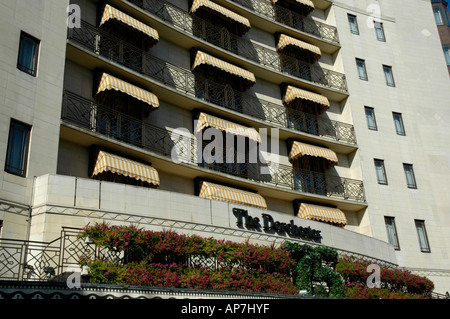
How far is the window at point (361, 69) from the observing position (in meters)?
37.4

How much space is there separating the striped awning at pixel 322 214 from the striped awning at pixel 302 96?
22.1 ft

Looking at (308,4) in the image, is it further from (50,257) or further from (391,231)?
(50,257)

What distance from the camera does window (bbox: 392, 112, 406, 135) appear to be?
36469mm

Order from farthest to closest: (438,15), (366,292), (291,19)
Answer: (438,15), (291,19), (366,292)

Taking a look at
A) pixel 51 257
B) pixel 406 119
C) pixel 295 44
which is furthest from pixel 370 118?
pixel 51 257

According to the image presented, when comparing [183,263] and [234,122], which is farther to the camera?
[234,122]

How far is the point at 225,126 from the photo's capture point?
29047 millimetres

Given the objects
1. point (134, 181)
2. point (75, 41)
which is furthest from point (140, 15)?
point (134, 181)

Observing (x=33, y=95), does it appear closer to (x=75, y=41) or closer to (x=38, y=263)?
(x=75, y=41)

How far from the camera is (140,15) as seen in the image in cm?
2825

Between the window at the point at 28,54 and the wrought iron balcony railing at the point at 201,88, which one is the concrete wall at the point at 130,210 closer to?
the window at the point at 28,54

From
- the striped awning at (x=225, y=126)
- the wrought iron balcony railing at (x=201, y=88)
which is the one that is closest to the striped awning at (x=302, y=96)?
the wrought iron balcony railing at (x=201, y=88)

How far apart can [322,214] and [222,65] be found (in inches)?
400

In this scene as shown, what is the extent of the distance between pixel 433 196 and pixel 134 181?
20.3 meters
